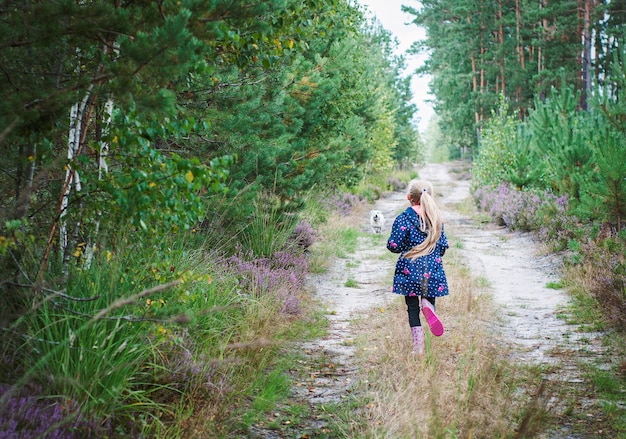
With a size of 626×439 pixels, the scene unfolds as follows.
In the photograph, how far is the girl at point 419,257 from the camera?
584 cm

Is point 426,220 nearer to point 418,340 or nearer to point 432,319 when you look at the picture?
point 432,319

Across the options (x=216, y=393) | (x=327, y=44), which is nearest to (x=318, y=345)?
(x=216, y=393)

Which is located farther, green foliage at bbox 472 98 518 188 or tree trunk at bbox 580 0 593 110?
tree trunk at bbox 580 0 593 110

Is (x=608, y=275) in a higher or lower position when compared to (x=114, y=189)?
lower

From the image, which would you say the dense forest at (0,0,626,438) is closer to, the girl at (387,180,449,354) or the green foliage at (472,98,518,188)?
the girl at (387,180,449,354)

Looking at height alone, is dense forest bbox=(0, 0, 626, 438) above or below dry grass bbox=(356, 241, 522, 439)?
above

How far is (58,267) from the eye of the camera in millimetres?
4098

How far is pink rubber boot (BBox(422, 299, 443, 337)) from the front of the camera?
18.2 feet

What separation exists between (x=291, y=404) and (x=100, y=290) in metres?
1.85

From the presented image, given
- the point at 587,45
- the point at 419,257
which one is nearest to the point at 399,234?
the point at 419,257

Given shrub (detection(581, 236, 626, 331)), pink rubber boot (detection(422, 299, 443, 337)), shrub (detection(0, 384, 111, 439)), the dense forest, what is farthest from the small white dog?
shrub (detection(0, 384, 111, 439))

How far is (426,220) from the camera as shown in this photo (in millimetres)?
6016

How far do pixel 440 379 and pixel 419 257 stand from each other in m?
1.48

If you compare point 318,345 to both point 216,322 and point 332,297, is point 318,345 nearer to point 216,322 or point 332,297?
point 216,322
